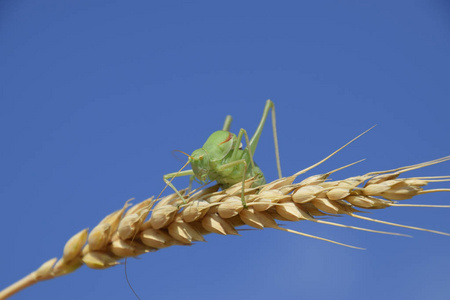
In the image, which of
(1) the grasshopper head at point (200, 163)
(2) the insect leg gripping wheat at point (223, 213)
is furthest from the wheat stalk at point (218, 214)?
(1) the grasshopper head at point (200, 163)

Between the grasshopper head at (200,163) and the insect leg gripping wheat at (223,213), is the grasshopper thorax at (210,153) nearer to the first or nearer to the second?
the grasshopper head at (200,163)

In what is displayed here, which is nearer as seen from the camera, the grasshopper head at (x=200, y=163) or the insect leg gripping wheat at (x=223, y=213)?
the insect leg gripping wheat at (x=223, y=213)

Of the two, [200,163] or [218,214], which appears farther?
[200,163]

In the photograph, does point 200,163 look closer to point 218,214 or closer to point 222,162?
point 222,162

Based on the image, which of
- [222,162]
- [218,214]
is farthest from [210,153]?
[218,214]

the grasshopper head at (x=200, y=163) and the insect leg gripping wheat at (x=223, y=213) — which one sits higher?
the grasshopper head at (x=200, y=163)

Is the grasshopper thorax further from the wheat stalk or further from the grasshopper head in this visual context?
the wheat stalk
